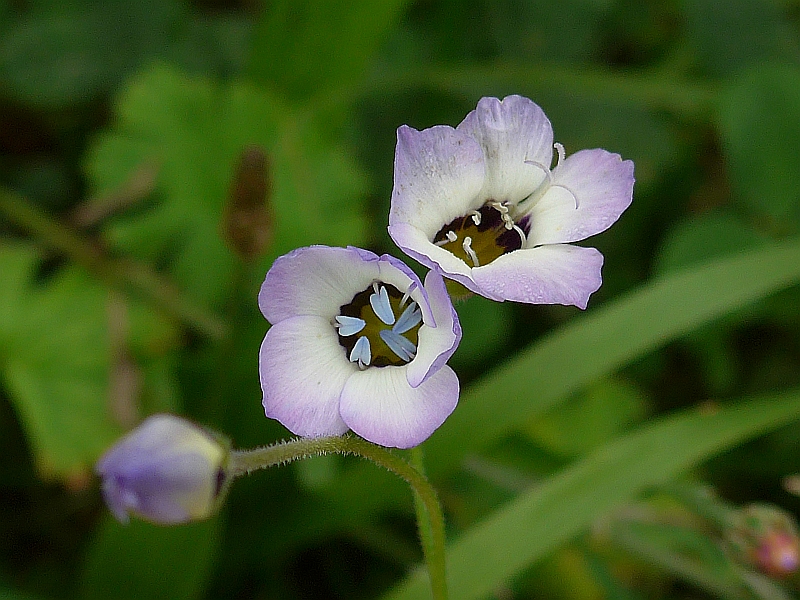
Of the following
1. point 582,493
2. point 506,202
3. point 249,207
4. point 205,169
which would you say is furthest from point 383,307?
point 205,169

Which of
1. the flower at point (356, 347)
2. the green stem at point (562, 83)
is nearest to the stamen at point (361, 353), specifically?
the flower at point (356, 347)

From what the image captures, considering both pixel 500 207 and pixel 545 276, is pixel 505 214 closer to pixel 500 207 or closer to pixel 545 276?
pixel 500 207

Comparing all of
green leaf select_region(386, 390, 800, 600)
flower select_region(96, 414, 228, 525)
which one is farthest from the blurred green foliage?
flower select_region(96, 414, 228, 525)

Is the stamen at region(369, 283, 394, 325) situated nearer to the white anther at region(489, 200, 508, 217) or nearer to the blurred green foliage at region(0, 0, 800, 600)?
the white anther at region(489, 200, 508, 217)

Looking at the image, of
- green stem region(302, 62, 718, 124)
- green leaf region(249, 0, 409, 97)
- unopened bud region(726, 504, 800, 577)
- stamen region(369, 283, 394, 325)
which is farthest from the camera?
green stem region(302, 62, 718, 124)

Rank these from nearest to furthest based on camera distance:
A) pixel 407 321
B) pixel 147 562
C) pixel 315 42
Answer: pixel 407 321, pixel 147 562, pixel 315 42

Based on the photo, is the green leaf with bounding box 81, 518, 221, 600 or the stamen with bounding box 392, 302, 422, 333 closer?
the stamen with bounding box 392, 302, 422, 333

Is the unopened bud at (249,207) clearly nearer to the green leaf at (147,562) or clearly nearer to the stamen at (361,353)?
the green leaf at (147,562)
